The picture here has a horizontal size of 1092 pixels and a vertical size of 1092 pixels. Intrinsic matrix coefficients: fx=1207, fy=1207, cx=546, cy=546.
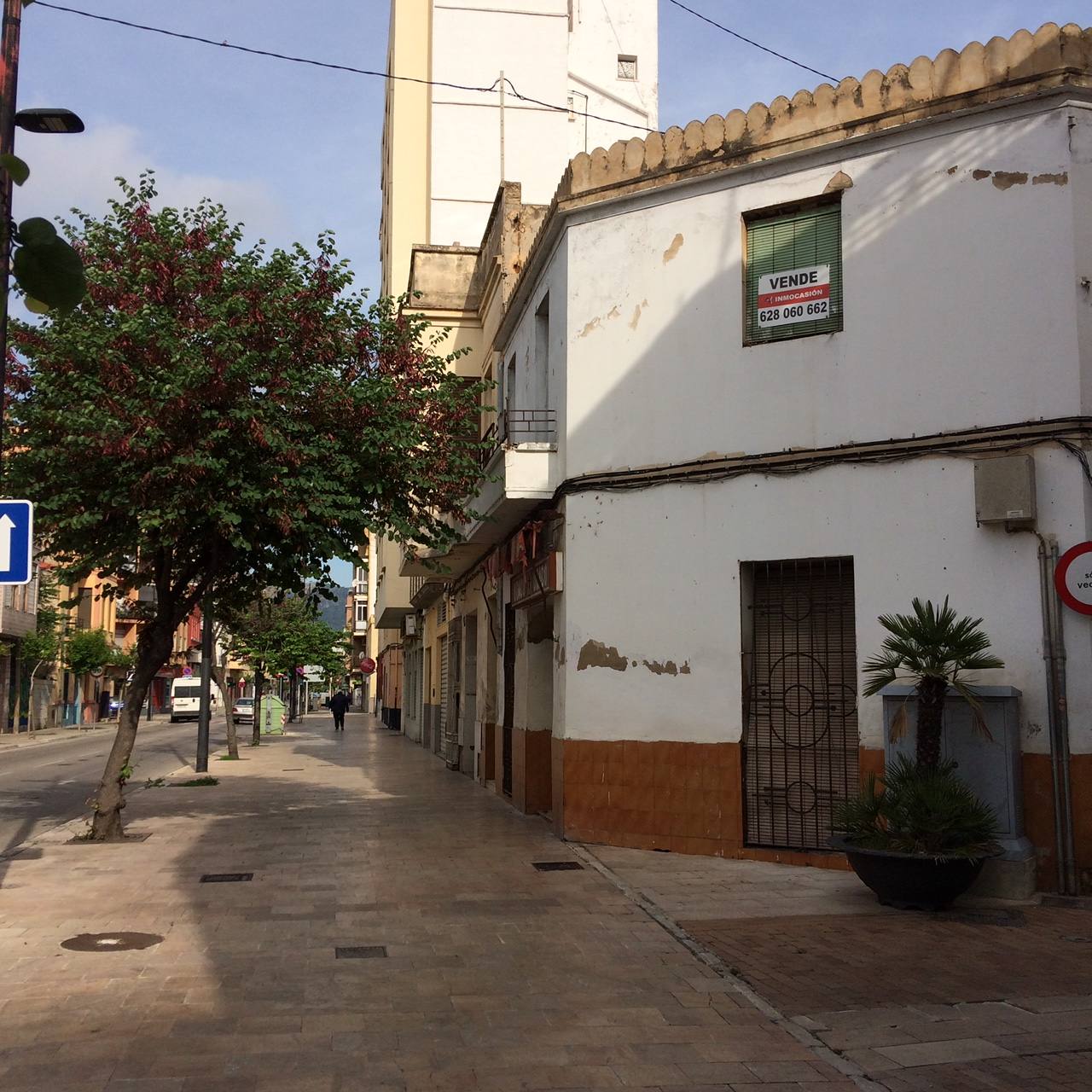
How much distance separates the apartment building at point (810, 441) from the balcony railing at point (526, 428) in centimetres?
15

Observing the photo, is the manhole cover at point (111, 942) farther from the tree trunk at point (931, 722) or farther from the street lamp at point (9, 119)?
the tree trunk at point (931, 722)

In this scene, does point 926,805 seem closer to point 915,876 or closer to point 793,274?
point 915,876

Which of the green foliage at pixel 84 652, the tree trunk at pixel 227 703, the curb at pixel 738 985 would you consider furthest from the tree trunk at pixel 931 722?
the green foliage at pixel 84 652

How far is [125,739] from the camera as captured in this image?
12.8 meters

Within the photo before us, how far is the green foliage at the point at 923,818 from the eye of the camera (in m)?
8.77

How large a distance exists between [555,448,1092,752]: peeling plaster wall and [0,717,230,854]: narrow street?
6643 millimetres

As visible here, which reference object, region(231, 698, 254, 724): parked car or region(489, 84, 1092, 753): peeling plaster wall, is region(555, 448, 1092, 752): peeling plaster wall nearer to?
region(489, 84, 1092, 753): peeling plaster wall

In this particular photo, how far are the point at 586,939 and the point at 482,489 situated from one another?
8.42 metres

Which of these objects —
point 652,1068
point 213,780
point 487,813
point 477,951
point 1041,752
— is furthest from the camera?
point 213,780

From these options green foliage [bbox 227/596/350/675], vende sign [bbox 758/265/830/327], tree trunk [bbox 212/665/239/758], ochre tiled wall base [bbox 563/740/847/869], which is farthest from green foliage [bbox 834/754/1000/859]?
green foliage [bbox 227/596/350/675]

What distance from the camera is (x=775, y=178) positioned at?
1171 cm

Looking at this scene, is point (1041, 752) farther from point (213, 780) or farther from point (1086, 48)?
point (213, 780)

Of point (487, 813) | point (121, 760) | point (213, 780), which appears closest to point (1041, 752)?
point (487, 813)

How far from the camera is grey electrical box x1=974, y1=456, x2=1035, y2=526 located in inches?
385
